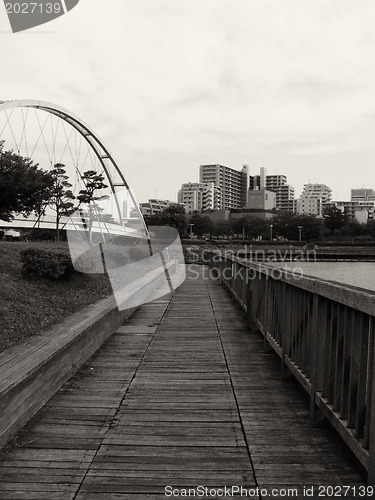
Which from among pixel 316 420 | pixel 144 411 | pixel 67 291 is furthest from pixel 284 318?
pixel 67 291

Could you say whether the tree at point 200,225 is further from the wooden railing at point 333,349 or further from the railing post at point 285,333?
the wooden railing at point 333,349

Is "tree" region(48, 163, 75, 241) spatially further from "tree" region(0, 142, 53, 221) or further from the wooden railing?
the wooden railing

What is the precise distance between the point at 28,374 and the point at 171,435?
3.47ft

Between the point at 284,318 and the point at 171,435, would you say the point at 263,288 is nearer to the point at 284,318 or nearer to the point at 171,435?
the point at 284,318

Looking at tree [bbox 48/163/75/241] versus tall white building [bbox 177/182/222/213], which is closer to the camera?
tree [bbox 48/163/75/241]

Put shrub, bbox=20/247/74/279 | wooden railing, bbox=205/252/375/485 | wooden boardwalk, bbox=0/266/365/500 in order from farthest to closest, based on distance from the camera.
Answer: shrub, bbox=20/247/74/279, wooden boardwalk, bbox=0/266/365/500, wooden railing, bbox=205/252/375/485

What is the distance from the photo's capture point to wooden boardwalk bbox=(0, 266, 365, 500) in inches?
106

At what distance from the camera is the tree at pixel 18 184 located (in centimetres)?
2384

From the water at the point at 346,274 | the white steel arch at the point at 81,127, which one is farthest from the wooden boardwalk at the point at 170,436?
the white steel arch at the point at 81,127

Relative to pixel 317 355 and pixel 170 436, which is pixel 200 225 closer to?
pixel 317 355

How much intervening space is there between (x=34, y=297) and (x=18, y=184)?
Result: 1722cm

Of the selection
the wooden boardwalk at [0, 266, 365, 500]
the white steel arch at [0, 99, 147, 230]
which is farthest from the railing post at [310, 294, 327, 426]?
the white steel arch at [0, 99, 147, 230]

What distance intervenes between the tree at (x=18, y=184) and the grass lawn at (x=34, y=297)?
12.4 m

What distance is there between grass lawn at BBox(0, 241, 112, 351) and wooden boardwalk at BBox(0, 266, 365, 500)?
3.32 feet
